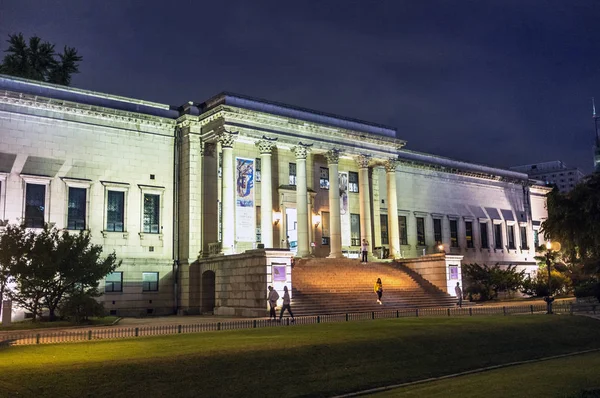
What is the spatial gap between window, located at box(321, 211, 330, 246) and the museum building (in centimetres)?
12

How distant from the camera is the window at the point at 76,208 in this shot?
36.9 metres

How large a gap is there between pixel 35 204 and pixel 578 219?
33.5 metres

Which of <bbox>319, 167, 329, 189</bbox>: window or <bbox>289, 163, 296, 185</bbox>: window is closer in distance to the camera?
<bbox>289, 163, 296, 185</bbox>: window

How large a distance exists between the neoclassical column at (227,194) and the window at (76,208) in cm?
871

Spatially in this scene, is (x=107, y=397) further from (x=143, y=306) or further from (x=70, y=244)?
(x=143, y=306)

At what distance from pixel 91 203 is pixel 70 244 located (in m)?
8.38

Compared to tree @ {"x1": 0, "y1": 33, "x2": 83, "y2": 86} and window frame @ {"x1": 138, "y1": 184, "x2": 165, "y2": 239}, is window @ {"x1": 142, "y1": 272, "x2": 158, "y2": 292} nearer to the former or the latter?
window frame @ {"x1": 138, "y1": 184, "x2": 165, "y2": 239}

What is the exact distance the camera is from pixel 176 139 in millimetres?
41969

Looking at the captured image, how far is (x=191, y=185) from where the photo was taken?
133 ft

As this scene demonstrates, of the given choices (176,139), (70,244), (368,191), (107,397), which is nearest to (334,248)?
(368,191)

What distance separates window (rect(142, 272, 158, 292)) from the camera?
3941 centimetres

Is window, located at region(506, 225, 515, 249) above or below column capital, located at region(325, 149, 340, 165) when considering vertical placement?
below

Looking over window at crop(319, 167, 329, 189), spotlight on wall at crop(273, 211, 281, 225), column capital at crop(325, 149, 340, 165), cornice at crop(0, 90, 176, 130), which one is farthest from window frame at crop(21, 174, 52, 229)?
window at crop(319, 167, 329, 189)

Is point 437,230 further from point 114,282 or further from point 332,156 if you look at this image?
point 114,282
